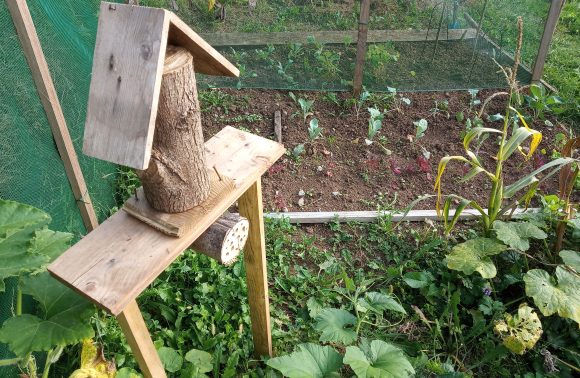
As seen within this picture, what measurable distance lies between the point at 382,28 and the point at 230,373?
139 inches

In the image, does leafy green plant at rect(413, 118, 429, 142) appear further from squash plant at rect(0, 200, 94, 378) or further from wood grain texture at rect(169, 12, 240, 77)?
squash plant at rect(0, 200, 94, 378)

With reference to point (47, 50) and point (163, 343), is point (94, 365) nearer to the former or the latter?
point (163, 343)

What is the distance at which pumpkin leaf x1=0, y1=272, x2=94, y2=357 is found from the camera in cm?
139

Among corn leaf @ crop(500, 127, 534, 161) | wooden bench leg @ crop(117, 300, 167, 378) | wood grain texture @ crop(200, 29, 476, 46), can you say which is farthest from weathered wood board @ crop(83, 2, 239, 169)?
wood grain texture @ crop(200, 29, 476, 46)

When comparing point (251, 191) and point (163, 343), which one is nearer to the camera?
point (251, 191)

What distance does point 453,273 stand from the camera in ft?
9.03

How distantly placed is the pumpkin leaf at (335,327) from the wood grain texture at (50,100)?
140 centimetres

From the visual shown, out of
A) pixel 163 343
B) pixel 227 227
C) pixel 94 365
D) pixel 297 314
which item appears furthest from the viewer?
pixel 297 314

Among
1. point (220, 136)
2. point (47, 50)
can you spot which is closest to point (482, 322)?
point (220, 136)

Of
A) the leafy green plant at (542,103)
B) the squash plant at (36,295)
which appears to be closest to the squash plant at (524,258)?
the leafy green plant at (542,103)

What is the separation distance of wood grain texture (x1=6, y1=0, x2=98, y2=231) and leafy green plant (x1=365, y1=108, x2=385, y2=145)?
216 cm

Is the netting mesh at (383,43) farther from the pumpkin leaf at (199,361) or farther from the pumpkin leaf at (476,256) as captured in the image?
the pumpkin leaf at (199,361)

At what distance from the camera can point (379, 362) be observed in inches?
74.6

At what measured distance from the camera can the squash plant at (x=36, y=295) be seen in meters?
1.40
